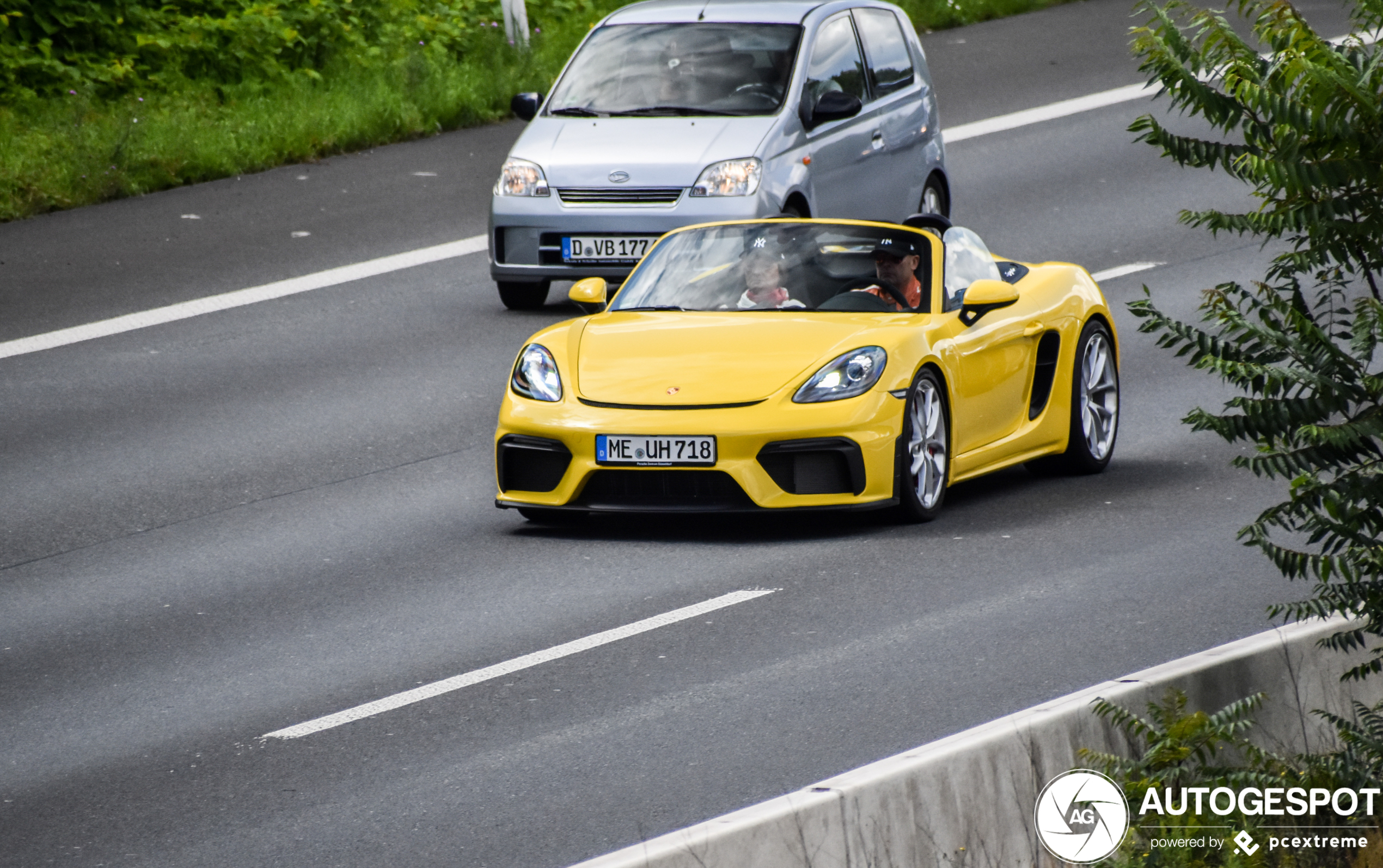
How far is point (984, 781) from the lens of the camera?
5.61 m

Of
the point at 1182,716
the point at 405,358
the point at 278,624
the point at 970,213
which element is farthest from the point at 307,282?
the point at 1182,716

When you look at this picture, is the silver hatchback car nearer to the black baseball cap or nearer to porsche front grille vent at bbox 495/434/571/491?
the black baseball cap

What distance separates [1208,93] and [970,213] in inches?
533

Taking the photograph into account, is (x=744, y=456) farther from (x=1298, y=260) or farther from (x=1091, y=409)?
(x=1298, y=260)

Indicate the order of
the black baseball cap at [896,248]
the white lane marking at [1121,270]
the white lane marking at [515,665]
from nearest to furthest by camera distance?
1. the white lane marking at [515,665]
2. the black baseball cap at [896,248]
3. the white lane marking at [1121,270]

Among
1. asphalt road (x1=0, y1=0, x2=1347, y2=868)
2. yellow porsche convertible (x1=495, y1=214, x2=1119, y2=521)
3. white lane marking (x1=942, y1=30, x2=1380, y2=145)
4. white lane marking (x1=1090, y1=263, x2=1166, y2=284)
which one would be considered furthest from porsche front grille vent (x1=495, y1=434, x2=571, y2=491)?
white lane marking (x1=942, y1=30, x2=1380, y2=145)

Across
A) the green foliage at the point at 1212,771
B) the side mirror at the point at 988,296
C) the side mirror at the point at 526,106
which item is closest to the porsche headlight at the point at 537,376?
the side mirror at the point at 988,296

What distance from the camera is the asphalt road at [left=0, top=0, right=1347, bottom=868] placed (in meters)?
6.90

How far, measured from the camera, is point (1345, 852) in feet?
19.1

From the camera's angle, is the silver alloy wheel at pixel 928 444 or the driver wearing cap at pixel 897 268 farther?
the driver wearing cap at pixel 897 268

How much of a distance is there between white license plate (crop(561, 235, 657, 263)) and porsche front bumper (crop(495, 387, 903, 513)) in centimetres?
539

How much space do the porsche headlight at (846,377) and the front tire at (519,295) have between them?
247 inches

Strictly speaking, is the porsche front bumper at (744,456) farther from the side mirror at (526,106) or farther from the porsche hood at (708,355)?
the side mirror at (526,106)

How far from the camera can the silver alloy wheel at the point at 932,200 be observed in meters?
17.7
